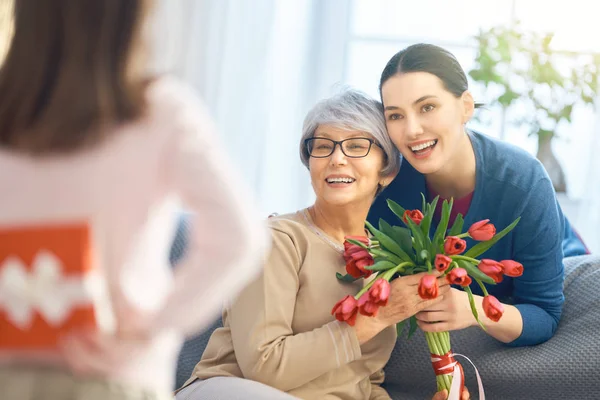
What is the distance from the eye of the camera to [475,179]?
83.6 inches

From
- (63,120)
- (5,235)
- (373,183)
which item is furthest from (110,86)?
(373,183)

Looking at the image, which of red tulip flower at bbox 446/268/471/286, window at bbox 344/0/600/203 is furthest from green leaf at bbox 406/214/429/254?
window at bbox 344/0/600/203

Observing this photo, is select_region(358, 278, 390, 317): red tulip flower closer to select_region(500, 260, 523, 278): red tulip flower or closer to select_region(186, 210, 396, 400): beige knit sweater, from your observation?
select_region(186, 210, 396, 400): beige knit sweater

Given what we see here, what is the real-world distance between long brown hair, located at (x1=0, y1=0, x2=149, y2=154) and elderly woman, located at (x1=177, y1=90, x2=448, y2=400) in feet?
2.93

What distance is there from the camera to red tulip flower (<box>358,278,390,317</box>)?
1.65 meters

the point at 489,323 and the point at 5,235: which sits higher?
the point at 5,235

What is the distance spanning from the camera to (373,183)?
6.60ft

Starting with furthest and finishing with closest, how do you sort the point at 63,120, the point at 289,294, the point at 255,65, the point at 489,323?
the point at 255,65 < the point at 489,323 < the point at 289,294 < the point at 63,120

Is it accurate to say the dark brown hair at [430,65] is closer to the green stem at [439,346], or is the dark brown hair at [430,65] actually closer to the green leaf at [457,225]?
the green leaf at [457,225]

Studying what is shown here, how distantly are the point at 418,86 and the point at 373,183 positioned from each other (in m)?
0.27

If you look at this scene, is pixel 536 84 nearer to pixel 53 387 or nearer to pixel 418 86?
pixel 418 86

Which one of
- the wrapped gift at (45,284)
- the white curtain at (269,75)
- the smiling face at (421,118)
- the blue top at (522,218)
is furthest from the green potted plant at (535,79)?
the wrapped gift at (45,284)

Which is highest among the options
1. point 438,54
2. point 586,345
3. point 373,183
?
point 438,54

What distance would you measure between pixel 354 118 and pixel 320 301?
469 millimetres
